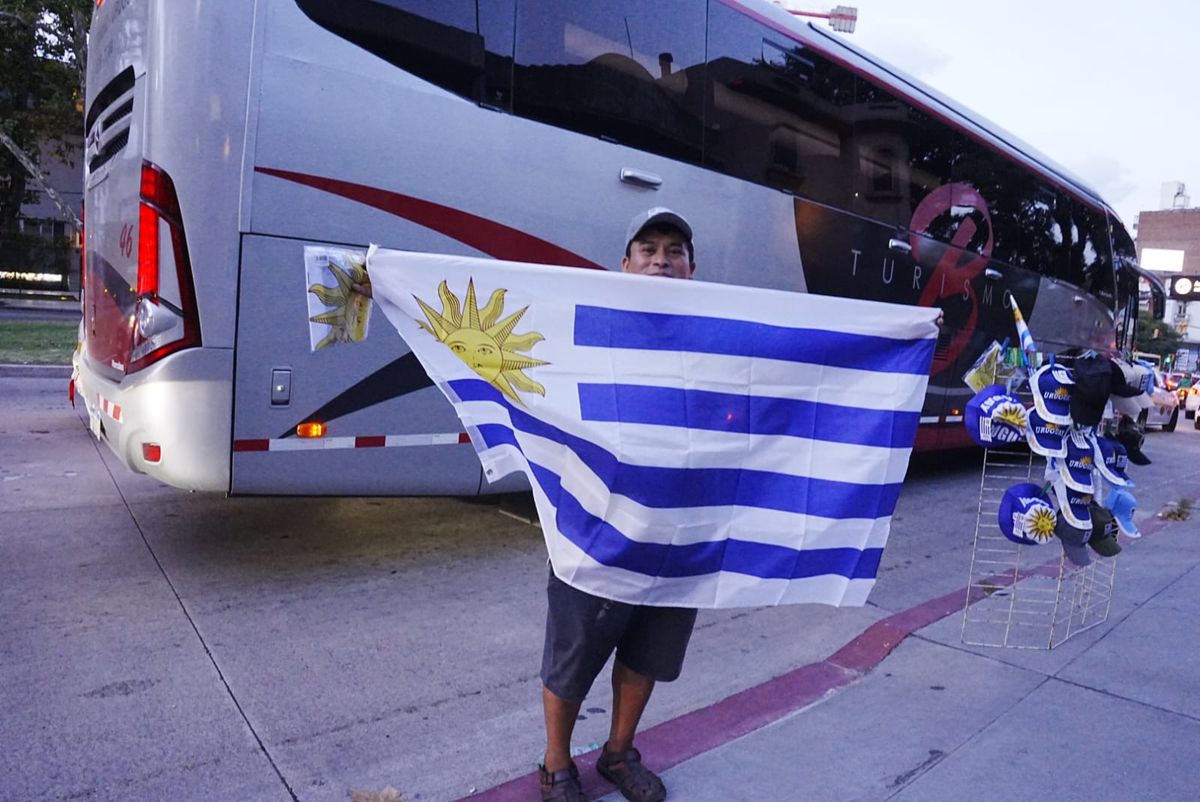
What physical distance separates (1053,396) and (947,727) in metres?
1.64

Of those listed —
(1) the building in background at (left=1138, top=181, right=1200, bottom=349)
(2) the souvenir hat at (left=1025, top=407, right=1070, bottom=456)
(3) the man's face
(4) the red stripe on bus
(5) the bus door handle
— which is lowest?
(2) the souvenir hat at (left=1025, top=407, right=1070, bottom=456)

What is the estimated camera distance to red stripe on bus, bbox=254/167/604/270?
454 centimetres

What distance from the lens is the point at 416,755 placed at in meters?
3.27

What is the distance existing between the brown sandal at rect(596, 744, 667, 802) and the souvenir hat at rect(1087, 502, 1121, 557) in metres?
2.73

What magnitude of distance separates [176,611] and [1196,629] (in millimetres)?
5438

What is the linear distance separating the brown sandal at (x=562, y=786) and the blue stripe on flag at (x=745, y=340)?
1.40 m

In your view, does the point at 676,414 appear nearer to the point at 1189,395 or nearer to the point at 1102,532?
the point at 1102,532

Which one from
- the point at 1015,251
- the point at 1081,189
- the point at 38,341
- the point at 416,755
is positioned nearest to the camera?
the point at 416,755

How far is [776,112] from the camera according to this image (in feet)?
23.8

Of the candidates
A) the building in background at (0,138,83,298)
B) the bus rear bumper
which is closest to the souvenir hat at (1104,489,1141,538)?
the bus rear bumper

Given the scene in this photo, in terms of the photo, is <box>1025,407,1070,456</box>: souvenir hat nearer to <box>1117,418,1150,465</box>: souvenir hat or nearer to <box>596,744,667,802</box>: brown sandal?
<box>1117,418,1150,465</box>: souvenir hat

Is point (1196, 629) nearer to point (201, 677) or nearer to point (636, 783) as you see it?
point (636, 783)

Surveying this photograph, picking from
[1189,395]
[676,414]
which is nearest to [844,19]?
[676,414]

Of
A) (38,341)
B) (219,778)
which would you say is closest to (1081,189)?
(219,778)
